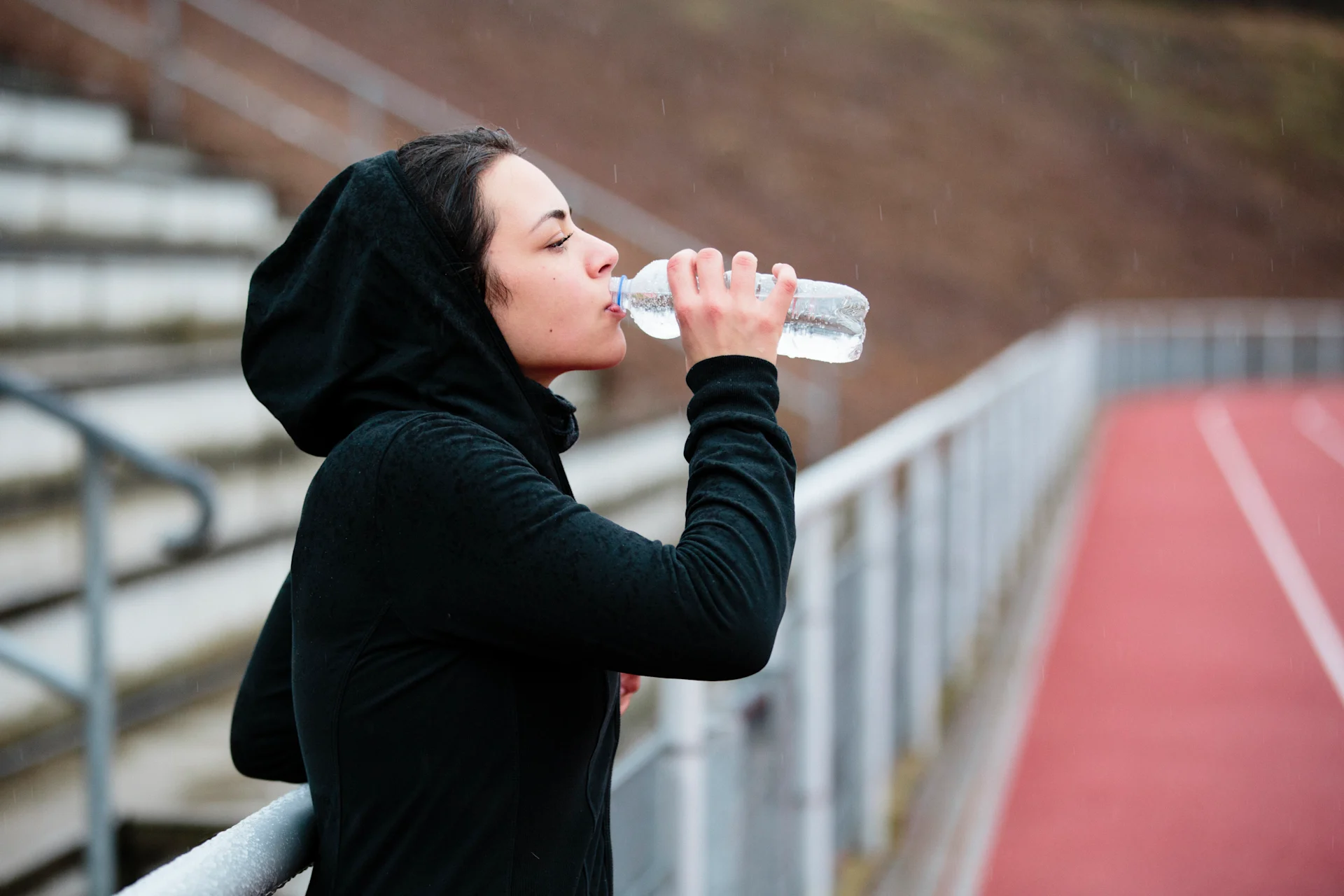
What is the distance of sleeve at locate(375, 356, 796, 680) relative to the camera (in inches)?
48.7

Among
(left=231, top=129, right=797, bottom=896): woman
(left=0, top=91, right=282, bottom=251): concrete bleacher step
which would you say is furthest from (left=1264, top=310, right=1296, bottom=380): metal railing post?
(left=231, top=129, right=797, bottom=896): woman

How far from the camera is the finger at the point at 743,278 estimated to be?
1.45 m

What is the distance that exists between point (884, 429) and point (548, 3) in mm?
30087

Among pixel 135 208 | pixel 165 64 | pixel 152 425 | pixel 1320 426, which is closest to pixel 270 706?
pixel 152 425

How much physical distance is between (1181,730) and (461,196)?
5.27 metres

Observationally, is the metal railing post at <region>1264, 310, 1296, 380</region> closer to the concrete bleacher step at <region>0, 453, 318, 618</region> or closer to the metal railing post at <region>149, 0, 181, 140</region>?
the metal railing post at <region>149, 0, 181, 140</region>

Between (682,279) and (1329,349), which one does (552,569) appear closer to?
(682,279)

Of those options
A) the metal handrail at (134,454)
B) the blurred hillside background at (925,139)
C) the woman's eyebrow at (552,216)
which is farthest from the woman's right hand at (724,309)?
the blurred hillside background at (925,139)

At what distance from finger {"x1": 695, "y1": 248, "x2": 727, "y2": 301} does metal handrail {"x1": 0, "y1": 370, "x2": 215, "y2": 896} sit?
1.81 m

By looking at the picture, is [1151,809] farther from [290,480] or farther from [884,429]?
[290,480]

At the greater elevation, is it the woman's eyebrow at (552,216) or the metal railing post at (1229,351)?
the metal railing post at (1229,351)

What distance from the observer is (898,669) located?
443 cm

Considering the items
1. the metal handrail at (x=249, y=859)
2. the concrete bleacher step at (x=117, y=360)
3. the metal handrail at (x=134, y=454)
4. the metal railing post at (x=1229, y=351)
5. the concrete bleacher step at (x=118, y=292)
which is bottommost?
the metal handrail at (x=249, y=859)

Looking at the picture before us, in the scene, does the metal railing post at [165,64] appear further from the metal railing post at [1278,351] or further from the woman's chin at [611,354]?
the metal railing post at [1278,351]
